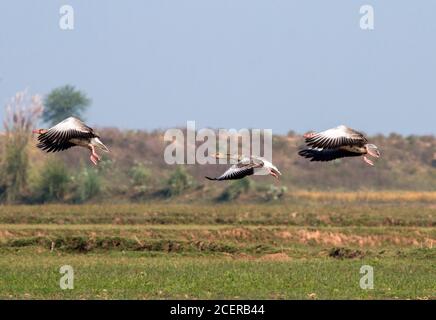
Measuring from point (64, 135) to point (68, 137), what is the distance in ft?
0.27

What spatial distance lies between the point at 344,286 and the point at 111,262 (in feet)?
19.9

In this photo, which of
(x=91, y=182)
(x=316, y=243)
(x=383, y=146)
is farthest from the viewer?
(x=383, y=146)

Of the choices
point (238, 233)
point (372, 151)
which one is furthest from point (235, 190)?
point (372, 151)

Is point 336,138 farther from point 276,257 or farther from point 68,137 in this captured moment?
point 276,257

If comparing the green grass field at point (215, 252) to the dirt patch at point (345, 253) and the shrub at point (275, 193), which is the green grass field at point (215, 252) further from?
the shrub at point (275, 193)

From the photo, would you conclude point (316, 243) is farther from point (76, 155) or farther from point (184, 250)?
point (76, 155)

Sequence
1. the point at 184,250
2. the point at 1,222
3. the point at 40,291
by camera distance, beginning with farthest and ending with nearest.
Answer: the point at 1,222, the point at 184,250, the point at 40,291

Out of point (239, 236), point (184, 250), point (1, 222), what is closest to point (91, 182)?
point (1, 222)

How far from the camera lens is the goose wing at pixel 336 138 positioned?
17578 mm

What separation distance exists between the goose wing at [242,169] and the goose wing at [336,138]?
0.92 metres

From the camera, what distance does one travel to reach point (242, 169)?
18.3m

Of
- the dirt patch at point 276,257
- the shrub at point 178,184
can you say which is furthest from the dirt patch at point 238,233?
the shrub at point 178,184

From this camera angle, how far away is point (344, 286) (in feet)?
68.7

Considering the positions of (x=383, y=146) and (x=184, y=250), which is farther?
(x=383, y=146)
